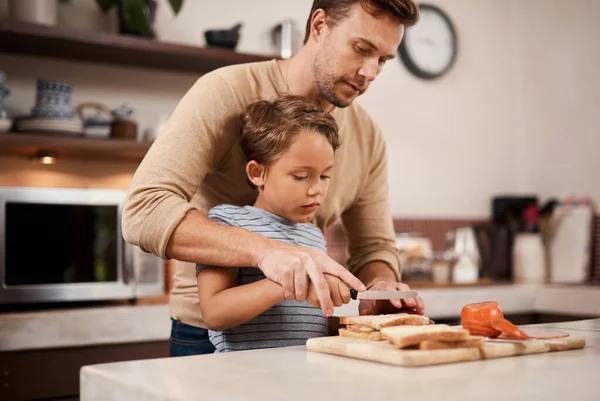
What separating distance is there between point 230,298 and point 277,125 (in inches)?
14.5

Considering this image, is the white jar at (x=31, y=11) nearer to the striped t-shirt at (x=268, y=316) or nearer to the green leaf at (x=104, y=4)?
the green leaf at (x=104, y=4)

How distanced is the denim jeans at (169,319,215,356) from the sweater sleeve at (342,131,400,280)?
42 cm

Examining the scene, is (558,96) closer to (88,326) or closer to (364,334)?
(88,326)

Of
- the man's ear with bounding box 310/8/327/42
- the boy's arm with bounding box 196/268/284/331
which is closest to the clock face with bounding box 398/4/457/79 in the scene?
the man's ear with bounding box 310/8/327/42

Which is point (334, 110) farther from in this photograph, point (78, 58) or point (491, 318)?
point (78, 58)

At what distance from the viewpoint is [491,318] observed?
1142 millimetres

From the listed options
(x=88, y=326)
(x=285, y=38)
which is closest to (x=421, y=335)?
(x=88, y=326)

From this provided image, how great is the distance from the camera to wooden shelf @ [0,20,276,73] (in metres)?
2.69

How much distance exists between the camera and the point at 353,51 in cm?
157

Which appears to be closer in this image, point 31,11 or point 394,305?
point 394,305

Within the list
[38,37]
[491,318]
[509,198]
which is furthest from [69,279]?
[509,198]

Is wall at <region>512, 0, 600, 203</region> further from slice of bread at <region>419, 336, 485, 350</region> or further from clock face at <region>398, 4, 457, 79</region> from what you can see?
slice of bread at <region>419, 336, 485, 350</region>

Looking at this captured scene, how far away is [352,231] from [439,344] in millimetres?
892

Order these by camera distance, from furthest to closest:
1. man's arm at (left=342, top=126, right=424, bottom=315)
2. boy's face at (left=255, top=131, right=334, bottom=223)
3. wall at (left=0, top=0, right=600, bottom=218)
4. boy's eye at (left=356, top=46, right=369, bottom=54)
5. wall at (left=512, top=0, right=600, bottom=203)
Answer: wall at (left=512, top=0, right=600, bottom=203), wall at (left=0, top=0, right=600, bottom=218), man's arm at (left=342, top=126, right=424, bottom=315), boy's eye at (left=356, top=46, right=369, bottom=54), boy's face at (left=255, top=131, right=334, bottom=223)
